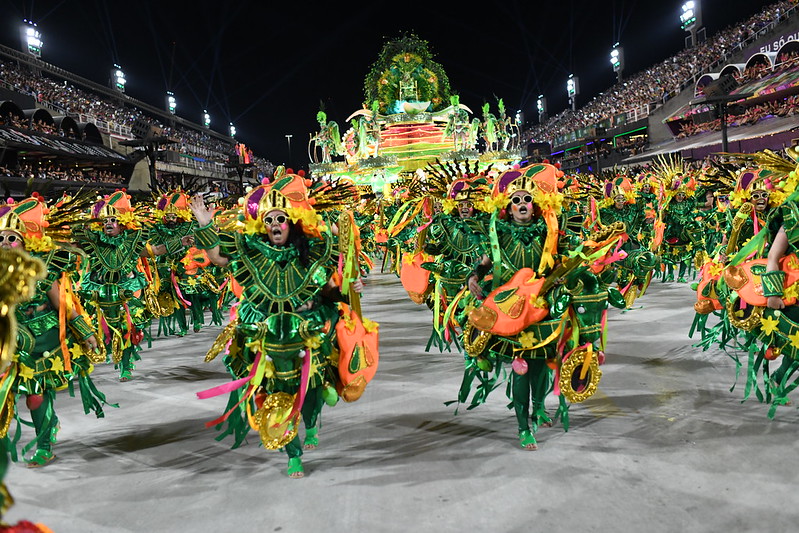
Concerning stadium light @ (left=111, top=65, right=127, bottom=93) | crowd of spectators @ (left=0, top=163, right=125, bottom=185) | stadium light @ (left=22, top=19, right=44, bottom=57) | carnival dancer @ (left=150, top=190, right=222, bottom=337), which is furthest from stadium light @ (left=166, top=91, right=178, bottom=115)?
carnival dancer @ (left=150, top=190, right=222, bottom=337)

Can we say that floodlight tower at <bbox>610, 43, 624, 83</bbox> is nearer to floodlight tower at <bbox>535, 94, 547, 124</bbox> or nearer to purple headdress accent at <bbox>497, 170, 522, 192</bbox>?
floodlight tower at <bbox>535, 94, 547, 124</bbox>

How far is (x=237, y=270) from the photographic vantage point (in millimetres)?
4586

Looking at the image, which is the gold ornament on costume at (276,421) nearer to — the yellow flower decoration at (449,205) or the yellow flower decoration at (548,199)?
the yellow flower decoration at (548,199)

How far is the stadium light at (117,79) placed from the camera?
4969cm

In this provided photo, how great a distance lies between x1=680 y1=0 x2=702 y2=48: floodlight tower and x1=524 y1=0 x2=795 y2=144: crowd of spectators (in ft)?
8.32

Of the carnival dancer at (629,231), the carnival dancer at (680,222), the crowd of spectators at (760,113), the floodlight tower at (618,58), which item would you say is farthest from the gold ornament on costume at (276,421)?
the floodlight tower at (618,58)

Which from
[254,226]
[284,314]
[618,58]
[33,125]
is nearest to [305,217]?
[254,226]

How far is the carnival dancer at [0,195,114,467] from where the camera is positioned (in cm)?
480

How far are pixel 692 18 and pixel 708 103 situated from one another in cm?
2933

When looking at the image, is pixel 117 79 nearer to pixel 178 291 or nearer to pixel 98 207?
pixel 178 291

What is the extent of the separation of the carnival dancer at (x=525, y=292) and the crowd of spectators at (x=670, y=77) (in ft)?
91.5

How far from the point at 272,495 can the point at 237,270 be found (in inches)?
57.9

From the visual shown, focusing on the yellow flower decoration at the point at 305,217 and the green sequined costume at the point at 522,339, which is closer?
the yellow flower decoration at the point at 305,217

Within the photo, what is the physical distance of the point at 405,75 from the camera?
45000 mm
